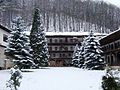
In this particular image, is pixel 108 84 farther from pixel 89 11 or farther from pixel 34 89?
pixel 89 11

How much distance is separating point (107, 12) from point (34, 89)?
409ft

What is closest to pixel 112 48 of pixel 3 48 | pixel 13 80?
pixel 3 48

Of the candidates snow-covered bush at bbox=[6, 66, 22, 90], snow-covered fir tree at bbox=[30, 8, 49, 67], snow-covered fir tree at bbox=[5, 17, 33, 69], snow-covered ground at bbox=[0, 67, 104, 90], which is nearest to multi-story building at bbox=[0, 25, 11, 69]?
snow-covered fir tree at bbox=[30, 8, 49, 67]

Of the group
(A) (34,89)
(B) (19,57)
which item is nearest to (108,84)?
(A) (34,89)

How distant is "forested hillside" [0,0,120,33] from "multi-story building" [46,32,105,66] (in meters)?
35.3

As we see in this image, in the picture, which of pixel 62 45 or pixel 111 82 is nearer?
pixel 111 82

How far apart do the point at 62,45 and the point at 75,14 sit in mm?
56624

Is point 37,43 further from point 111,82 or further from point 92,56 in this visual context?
point 111,82

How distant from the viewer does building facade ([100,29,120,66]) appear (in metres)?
47.6

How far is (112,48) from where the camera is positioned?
53375mm

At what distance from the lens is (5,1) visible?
1016 centimetres

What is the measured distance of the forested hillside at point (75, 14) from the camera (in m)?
127

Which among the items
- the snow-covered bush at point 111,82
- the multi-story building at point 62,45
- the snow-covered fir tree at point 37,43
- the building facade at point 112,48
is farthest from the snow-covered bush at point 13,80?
the multi-story building at point 62,45

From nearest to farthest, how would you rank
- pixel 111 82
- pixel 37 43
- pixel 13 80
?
pixel 111 82 → pixel 13 80 → pixel 37 43
